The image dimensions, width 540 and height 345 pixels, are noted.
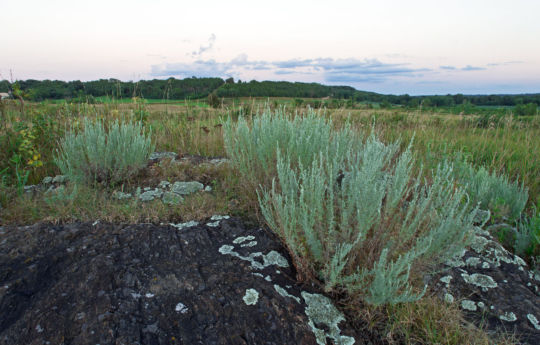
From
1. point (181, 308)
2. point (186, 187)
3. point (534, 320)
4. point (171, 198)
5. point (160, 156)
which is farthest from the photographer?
point (160, 156)

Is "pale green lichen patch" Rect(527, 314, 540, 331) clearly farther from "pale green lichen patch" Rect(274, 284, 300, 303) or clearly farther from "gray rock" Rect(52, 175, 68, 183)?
"gray rock" Rect(52, 175, 68, 183)

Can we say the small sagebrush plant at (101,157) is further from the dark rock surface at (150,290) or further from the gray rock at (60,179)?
the dark rock surface at (150,290)

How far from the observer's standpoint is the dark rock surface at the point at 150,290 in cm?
175

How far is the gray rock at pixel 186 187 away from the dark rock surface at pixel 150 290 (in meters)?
0.98

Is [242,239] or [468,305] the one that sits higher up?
[242,239]

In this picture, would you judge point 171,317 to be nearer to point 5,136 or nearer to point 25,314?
point 25,314

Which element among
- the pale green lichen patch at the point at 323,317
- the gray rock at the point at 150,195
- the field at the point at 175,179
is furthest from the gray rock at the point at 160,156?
the pale green lichen patch at the point at 323,317

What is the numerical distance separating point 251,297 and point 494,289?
6.00ft

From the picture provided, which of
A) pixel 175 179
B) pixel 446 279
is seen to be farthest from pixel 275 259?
pixel 175 179

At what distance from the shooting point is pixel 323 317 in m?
1.99

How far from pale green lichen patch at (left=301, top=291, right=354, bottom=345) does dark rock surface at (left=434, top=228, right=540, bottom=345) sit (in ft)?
2.67

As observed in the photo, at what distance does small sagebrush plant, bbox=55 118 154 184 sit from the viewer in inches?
149

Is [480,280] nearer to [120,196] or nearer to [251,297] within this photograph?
[251,297]

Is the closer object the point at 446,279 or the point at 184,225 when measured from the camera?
the point at 446,279
